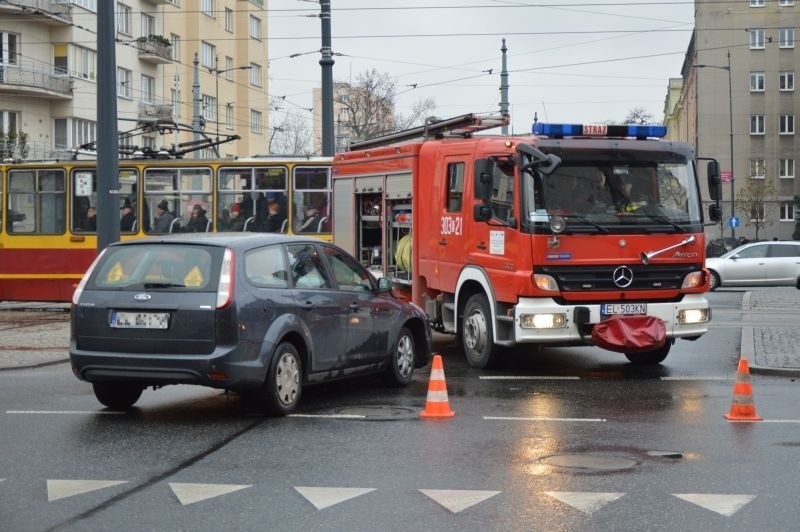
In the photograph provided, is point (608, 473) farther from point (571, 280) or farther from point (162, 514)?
point (571, 280)

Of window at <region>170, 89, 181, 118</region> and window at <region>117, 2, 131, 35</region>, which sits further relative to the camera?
window at <region>170, 89, 181, 118</region>

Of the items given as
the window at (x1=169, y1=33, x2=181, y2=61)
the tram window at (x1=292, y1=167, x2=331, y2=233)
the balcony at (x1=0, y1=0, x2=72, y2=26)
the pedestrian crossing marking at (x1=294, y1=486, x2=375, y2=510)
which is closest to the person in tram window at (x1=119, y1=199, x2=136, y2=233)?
the tram window at (x1=292, y1=167, x2=331, y2=233)

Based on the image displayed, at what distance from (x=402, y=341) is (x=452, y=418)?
2.29 metres

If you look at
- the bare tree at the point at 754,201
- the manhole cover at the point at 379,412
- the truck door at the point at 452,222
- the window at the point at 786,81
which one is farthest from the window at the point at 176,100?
the manhole cover at the point at 379,412

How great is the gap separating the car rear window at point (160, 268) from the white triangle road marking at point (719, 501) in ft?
14.5

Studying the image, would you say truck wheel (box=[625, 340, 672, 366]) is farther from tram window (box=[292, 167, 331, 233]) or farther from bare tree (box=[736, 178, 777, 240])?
bare tree (box=[736, 178, 777, 240])

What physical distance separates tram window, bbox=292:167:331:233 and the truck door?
8.30 metres

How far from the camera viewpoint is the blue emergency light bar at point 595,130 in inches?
528

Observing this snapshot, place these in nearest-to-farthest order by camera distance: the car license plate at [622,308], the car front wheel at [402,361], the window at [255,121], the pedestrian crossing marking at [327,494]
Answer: the pedestrian crossing marking at [327,494], the car front wheel at [402,361], the car license plate at [622,308], the window at [255,121]

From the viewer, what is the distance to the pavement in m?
14.4

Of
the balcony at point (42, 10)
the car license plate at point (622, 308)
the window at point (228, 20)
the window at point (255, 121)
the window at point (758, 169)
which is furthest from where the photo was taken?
the window at point (758, 169)

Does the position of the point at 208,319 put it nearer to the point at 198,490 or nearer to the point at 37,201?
the point at 198,490

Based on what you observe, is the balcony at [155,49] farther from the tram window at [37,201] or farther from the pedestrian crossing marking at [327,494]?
the pedestrian crossing marking at [327,494]

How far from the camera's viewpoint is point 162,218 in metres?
23.6
